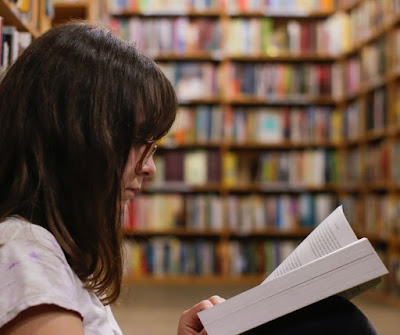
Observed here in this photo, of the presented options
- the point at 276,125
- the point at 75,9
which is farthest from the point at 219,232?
the point at 75,9

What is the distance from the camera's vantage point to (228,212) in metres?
4.85


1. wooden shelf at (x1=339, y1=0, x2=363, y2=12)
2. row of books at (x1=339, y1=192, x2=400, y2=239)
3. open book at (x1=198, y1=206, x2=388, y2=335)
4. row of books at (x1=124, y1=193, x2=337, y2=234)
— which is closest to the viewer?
open book at (x1=198, y1=206, x2=388, y2=335)

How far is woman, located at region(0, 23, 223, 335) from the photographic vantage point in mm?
760

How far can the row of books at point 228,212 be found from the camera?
482 cm

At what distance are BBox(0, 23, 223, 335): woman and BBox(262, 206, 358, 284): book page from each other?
296 millimetres

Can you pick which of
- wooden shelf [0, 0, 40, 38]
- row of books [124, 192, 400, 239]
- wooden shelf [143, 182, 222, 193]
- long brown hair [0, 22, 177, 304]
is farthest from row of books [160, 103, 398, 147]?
long brown hair [0, 22, 177, 304]

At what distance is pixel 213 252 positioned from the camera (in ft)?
15.9

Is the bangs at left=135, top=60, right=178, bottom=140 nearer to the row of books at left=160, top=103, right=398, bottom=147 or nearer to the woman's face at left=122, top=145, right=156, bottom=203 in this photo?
the woman's face at left=122, top=145, right=156, bottom=203

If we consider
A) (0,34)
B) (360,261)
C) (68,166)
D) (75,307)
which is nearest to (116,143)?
(68,166)

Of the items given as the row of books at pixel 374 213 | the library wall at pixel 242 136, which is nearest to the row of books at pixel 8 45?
the row of books at pixel 374 213

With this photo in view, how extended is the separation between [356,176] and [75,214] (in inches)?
163

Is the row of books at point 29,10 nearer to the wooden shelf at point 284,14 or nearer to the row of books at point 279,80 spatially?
the row of books at point 279,80

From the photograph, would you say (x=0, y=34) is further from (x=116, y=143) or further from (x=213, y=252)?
(x=213, y=252)

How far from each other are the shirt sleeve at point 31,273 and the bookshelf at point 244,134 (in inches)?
160
